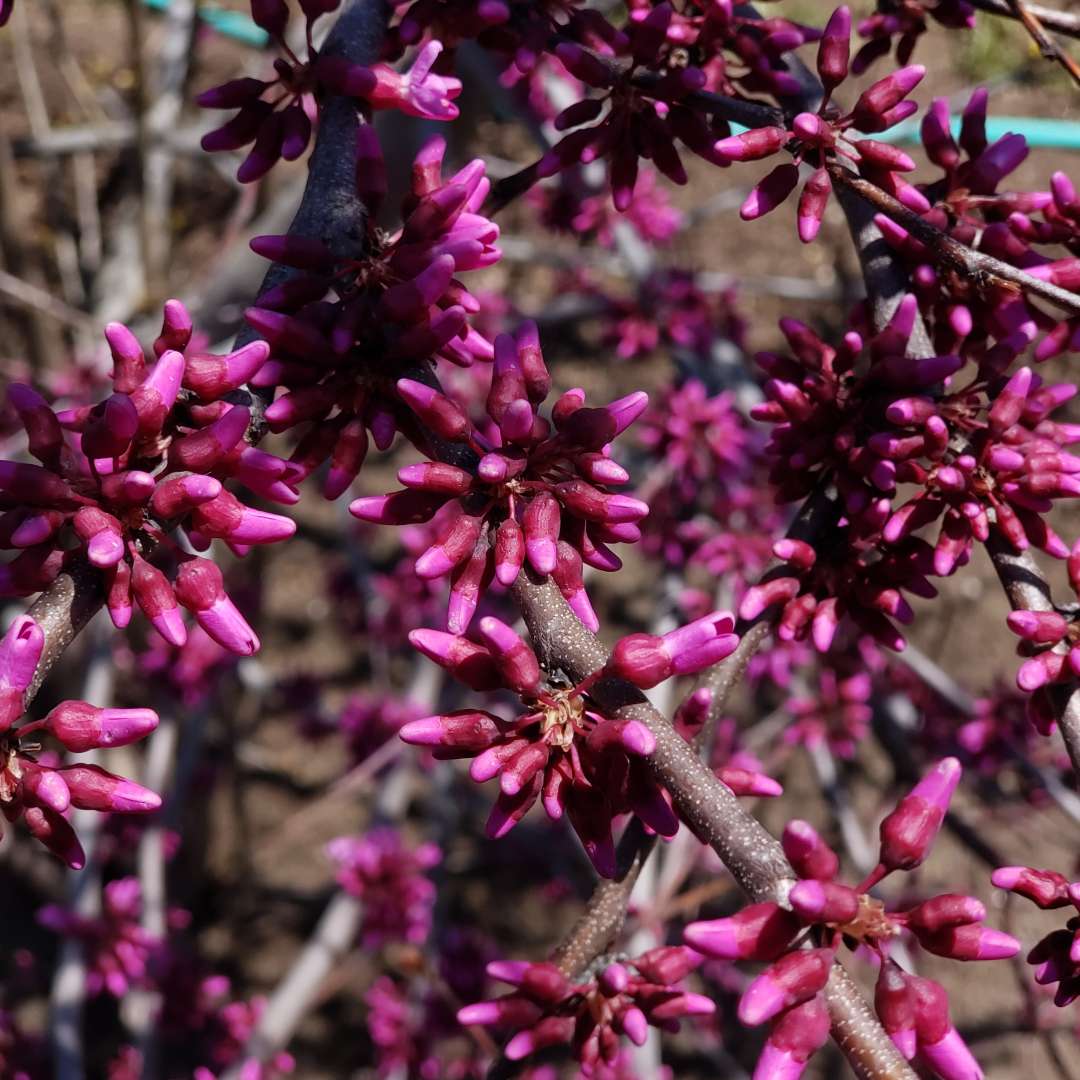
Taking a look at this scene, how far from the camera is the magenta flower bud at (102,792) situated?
1104 millimetres

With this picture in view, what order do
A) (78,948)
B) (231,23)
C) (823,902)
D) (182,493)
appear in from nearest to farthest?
(823,902) → (182,493) → (78,948) → (231,23)

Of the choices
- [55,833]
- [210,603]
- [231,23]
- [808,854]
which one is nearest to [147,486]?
[210,603]

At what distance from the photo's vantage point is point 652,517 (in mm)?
3293

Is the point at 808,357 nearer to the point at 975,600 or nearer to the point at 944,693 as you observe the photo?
the point at 944,693

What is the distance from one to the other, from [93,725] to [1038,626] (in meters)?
1.17

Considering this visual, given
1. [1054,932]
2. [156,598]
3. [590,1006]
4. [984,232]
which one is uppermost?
[984,232]

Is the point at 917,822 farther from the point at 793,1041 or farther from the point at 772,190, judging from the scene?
the point at 772,190

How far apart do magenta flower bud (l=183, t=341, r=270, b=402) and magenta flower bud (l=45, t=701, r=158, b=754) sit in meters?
0.38

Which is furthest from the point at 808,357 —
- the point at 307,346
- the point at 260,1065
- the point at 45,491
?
the point at 260,1065

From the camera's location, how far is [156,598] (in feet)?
Result: 3.74

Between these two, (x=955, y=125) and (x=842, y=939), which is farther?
(x=955, y=125)

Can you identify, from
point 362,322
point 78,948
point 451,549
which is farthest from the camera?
point 78,948

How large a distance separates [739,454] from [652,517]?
35 cm

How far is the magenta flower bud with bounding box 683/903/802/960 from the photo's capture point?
1025 mm
